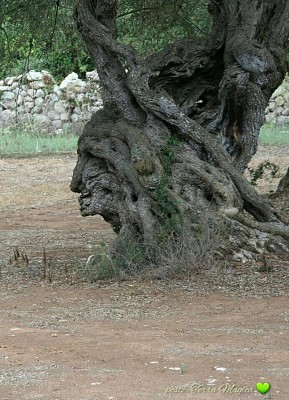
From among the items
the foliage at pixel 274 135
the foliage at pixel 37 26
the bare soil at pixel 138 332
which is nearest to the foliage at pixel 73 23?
the foliage at pixel 37 26

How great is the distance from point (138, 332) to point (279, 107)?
69.6ft

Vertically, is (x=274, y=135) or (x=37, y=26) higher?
(x=37, y=26)

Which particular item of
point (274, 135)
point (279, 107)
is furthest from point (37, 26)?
point (279, 107)

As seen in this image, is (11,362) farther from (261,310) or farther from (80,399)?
(261,310)

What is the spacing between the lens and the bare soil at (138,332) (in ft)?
16.8

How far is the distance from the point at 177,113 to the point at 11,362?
4175mm

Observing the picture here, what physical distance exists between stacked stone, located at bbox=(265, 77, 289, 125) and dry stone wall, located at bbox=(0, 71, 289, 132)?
16.9 ft

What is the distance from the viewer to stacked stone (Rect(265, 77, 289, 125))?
27.1 m

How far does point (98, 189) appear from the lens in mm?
9469

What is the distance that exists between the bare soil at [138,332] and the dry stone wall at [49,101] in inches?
568

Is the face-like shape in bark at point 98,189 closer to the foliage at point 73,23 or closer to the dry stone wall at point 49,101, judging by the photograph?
the foliage at point 73,23

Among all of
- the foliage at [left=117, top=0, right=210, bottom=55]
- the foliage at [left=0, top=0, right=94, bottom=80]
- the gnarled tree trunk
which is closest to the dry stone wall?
the foliage at [left=0, top=0, right=94, bottom=80]

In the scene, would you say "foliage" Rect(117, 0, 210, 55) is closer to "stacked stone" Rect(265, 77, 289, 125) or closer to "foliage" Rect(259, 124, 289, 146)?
"foliage" Rect(259, 124, 289, 146)

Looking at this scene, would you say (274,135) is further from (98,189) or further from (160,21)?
(98,189)
